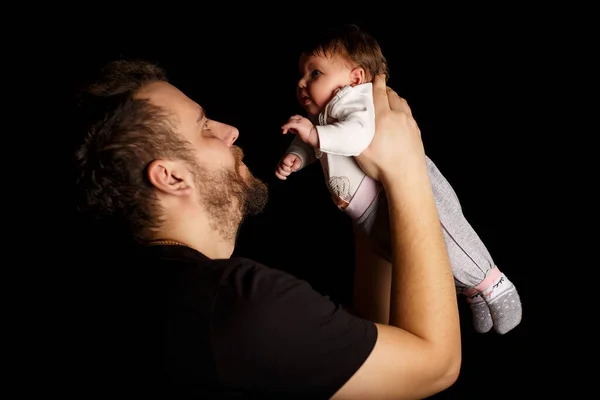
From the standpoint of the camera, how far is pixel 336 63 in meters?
1.71

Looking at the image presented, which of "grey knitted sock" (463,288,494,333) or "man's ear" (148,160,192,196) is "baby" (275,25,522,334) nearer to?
"grey knitted sock" (463,288,494,333)

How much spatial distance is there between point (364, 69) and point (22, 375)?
126 cm

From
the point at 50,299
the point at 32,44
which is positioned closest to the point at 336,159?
the point at 50,299

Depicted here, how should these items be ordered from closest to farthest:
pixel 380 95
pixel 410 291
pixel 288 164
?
pixel 410 291 < pixel 380 95 < pixel 288 164

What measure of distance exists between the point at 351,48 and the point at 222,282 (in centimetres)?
92

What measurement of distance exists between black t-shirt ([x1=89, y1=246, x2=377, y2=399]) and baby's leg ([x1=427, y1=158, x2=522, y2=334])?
0.55 metres

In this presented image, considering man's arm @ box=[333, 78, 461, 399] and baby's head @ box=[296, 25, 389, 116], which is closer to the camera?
man's arm @ box=[333, 78, 461, 399]

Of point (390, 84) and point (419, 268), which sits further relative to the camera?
point (390, 84)

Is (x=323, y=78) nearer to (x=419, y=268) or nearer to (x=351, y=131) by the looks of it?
(x=351, y=131)

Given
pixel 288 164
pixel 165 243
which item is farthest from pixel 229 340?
pixel 288 164

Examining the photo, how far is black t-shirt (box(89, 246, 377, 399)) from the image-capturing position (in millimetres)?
1065

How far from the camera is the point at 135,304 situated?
44.9 inches

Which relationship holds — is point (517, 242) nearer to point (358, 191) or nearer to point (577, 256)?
point (577, 256)

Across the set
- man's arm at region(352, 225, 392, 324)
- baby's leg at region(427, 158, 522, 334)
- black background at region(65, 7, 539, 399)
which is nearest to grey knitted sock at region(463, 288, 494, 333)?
baby's leg at region(427, 158, 522, 334)
